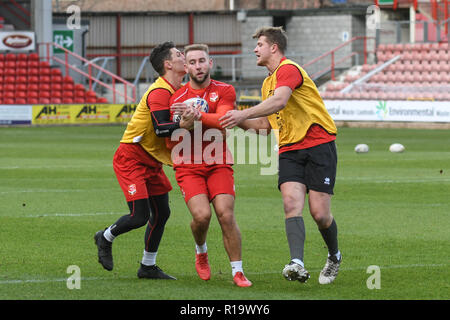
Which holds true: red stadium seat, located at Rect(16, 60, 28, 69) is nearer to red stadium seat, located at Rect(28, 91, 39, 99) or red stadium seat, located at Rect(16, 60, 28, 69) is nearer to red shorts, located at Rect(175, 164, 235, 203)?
red stadium seat, located at Rect(28, 91, 39, 99)

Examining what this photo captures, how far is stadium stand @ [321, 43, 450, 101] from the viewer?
3653 centimetres

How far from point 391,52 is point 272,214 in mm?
29325

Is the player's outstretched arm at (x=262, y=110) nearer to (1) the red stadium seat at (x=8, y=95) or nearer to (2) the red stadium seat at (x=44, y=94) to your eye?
(1) the red stadium seat at (x=8, y=95)

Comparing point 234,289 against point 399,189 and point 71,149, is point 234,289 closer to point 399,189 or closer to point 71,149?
point 399,189

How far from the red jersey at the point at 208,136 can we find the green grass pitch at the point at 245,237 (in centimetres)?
104

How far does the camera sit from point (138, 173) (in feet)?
28.6

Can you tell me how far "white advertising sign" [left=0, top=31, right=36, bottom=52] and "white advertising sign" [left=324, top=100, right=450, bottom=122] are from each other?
13.1 metres

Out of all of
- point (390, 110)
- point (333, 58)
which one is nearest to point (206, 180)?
point (390, 110)

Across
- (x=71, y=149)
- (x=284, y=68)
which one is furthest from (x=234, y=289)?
(x=71, y=149)

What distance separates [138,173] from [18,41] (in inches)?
1310

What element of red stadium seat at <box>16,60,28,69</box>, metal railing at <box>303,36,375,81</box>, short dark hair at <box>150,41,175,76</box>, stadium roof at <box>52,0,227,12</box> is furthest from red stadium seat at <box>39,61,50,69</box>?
short dark hair at <box>150,41,175,76</box>

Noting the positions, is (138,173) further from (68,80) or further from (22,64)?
(22,64)
